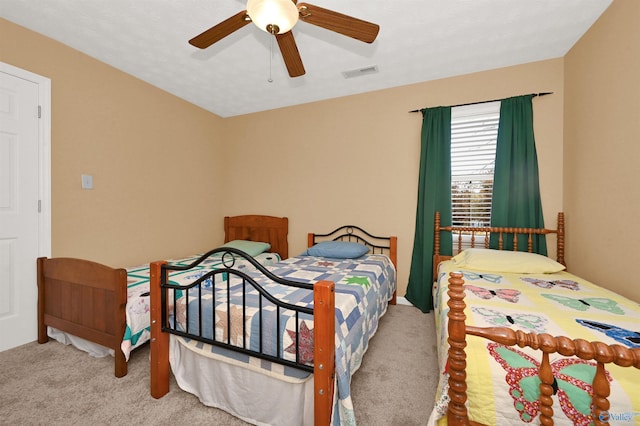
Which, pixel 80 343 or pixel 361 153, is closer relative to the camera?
pixel 80 343

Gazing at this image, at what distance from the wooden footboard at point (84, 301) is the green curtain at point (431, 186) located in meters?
2.84

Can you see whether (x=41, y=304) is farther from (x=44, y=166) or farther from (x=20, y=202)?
(x=44, y=166)

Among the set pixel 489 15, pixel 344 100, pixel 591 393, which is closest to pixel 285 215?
pixel 344 100

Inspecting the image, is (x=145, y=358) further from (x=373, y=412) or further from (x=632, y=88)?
(x=632, y=88)

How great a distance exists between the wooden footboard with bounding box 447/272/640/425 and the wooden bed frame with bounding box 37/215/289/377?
2059 millimetres

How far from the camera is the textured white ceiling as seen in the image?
6.66 ft

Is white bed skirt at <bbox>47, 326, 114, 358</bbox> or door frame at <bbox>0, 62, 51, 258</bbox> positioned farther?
door frame at <bbox>0, 62, 51, 258</bbox>

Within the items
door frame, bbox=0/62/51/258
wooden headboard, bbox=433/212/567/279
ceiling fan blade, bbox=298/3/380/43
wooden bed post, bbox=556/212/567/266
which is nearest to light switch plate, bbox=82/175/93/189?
door frame, bbox=0/62/51/258

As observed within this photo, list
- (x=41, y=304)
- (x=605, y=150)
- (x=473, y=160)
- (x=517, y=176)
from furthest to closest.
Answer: (x=473, y=160) < (x=517, y=176) < (x=41, y=304) < (x=605, y=150)

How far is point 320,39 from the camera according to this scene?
2.40 m

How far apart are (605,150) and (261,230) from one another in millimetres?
3789

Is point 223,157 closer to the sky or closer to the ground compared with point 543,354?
closer to the sky

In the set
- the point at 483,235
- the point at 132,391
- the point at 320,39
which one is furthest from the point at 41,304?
the point at 483,235

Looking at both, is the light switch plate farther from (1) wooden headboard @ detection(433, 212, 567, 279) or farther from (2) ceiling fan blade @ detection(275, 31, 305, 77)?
(1) wooden headboard @ detection(433, 212, 567, 279)
